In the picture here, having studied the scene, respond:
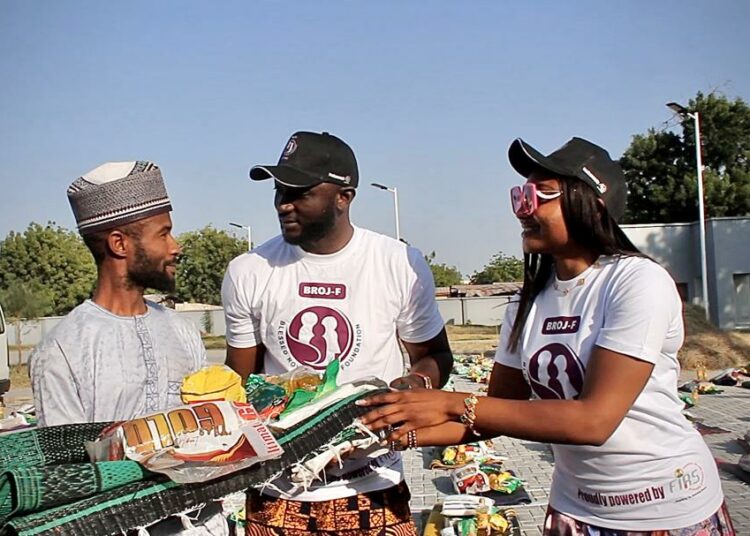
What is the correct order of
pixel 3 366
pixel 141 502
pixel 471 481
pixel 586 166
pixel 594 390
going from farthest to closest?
pixel 3 366 → pixel 471 481 → pixel 586 166 → pixel 594 390 → pixel 141 502

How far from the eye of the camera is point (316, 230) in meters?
3.34

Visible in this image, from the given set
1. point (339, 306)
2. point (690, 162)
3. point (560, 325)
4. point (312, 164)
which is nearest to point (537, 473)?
Result: point (339, 306)

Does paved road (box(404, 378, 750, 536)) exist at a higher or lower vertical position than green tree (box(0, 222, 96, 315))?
lower

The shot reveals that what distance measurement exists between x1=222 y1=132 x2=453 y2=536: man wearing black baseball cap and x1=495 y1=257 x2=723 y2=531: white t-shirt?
26.9 inches

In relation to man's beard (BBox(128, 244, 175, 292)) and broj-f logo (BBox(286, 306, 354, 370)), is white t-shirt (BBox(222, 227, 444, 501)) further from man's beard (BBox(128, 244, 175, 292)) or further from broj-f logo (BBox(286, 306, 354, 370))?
man's beard (BBox(128, 244, 175, 292))

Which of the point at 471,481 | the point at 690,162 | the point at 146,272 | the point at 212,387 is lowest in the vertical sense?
the point at 471,481

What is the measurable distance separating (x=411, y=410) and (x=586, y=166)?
1.00 metres

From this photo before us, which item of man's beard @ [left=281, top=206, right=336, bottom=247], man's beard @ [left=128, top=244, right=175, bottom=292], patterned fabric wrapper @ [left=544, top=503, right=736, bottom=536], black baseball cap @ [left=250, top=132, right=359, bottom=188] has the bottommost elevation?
patterned fabric wrapper @ [left=544, top=503, right=736, bottom=536]

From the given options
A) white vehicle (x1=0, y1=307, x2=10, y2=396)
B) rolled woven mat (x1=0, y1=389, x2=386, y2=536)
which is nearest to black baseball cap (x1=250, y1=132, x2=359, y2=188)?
rolled woven mat (x1=0, y1=389, x2=386, y2=536)

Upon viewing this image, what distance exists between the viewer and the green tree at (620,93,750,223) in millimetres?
42750

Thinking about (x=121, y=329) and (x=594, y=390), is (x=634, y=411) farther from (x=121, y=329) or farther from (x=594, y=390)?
(x=121, y=329)

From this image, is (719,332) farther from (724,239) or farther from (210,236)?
(210,236)

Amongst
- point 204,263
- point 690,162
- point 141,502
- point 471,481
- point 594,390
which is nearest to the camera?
point 141,502

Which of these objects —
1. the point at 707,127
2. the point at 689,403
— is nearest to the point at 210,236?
the point at 707,127
